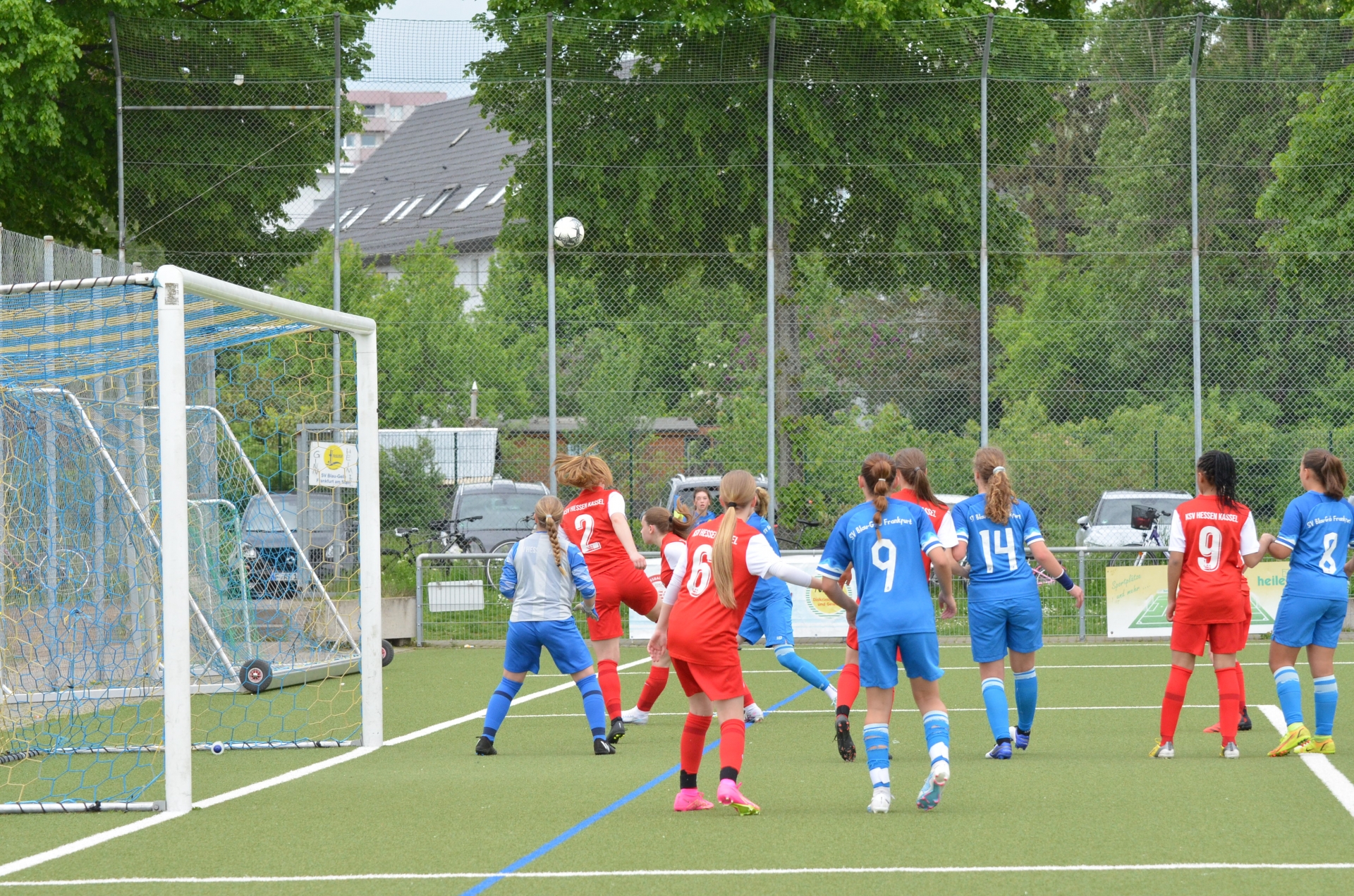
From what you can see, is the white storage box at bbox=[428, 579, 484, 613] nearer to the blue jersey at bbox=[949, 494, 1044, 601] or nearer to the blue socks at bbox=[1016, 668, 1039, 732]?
the blue socks at bbox=[1016, 668, 1039, 732]

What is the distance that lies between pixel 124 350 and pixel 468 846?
5.30 meters

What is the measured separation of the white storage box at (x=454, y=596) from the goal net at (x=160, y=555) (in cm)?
228

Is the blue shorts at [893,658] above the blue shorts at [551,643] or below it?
above

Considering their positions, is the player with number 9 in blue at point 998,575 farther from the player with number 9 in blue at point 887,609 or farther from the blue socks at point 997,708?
the player with number 9 in blue at point 887,609

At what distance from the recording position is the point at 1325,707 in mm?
9312

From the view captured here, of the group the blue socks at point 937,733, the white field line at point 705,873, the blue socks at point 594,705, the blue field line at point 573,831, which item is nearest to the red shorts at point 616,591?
the blue socks at point 594,705

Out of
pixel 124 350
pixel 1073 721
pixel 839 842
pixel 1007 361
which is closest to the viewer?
pixel 839 842

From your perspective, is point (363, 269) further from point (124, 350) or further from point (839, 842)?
point (839, 842)

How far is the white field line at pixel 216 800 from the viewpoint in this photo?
674cm

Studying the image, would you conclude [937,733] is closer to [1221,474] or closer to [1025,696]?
[1025,696]

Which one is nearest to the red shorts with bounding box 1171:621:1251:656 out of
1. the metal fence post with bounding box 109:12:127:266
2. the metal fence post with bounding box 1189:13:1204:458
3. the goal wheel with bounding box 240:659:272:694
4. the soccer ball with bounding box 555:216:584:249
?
the goal wheel with bounding box 240:659:272:694

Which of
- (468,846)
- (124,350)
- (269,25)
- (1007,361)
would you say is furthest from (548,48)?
(468,846)

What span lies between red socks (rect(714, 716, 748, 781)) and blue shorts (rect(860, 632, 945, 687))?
64cm

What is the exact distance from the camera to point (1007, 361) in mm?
18000
